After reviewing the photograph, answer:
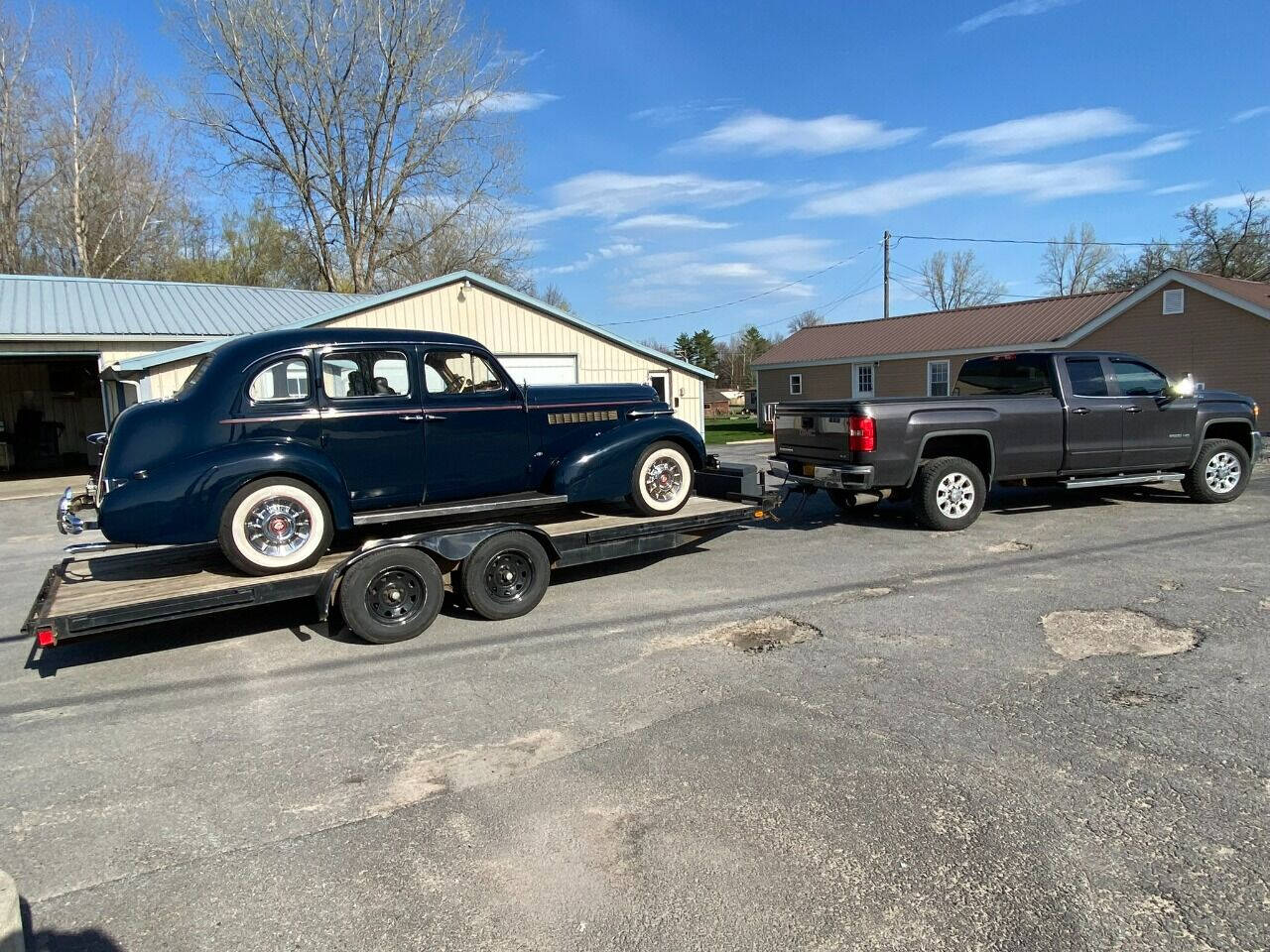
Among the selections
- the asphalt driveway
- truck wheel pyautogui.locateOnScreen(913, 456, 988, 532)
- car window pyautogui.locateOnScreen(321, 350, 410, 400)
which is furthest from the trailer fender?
truck wheel pyautogui.locateOnScreen(913, 456, 988, 532)

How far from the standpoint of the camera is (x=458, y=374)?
6371mm

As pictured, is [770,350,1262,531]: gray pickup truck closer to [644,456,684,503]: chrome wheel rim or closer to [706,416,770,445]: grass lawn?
[644,456,684,503]: chrome wheel rim

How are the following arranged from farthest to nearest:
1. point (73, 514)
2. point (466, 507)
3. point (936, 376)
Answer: point (936, 376)
point (466, 507)
point (73, 514)

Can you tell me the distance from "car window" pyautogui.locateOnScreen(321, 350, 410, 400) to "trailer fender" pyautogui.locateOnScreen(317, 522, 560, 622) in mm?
1172

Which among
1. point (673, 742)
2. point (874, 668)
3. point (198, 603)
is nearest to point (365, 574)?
point (198, 603)

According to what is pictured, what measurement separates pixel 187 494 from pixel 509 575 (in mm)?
2311

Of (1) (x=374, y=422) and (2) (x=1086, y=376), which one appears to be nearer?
(1) (x=374, y=422)

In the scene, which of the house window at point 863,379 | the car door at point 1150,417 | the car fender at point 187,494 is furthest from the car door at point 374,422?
the house window at point 863,379

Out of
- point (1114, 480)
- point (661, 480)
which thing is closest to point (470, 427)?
point (661, 480)

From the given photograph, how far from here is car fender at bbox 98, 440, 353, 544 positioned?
5117 millimetres

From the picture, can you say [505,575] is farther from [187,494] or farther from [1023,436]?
[1023,436]

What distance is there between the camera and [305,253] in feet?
114

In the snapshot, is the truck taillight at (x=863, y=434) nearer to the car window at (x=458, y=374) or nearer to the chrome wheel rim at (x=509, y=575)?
the car window at (x=458, y=374)

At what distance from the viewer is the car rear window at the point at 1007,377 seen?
9531 mm
